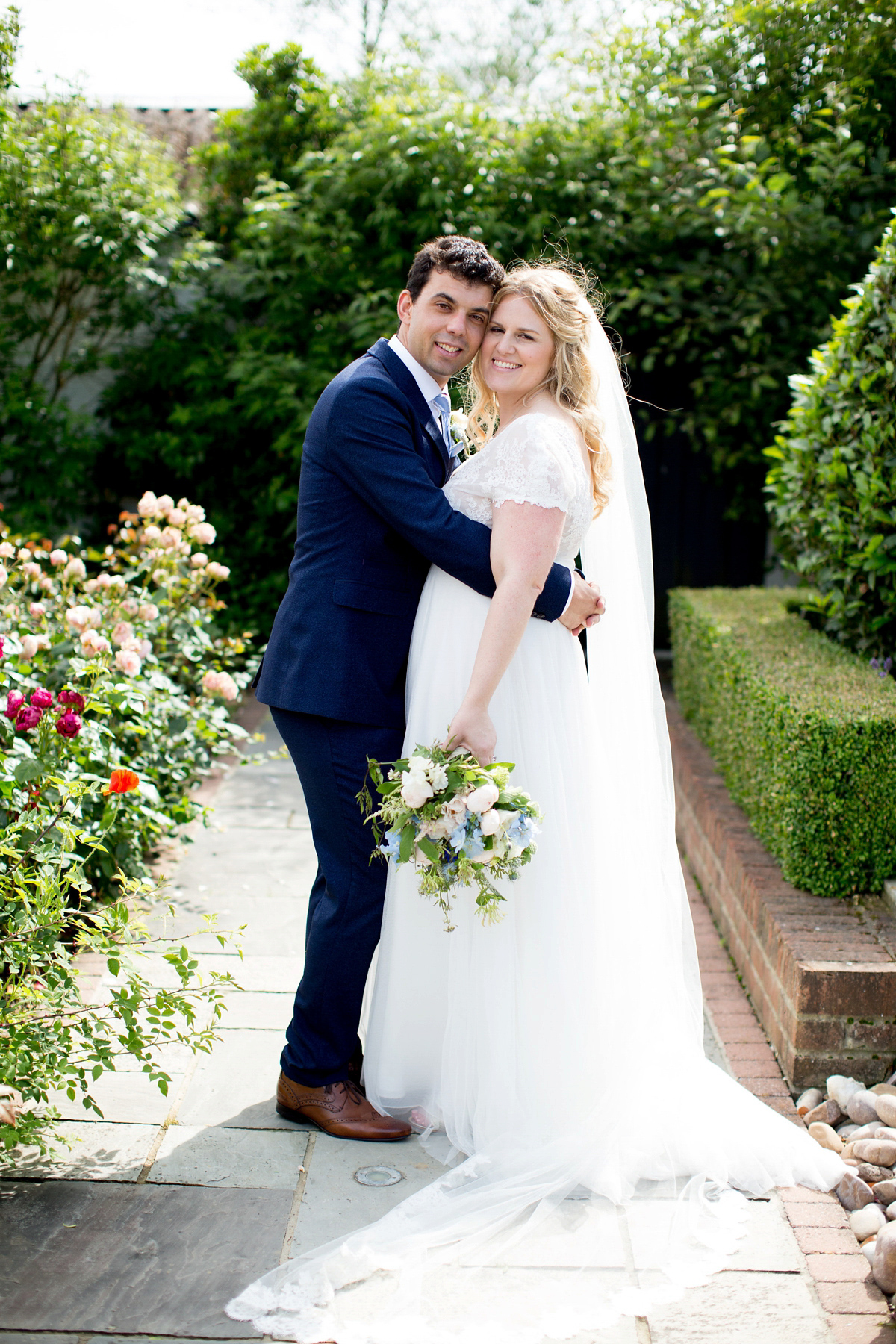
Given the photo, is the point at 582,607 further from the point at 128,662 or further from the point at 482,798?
the point at 128,662

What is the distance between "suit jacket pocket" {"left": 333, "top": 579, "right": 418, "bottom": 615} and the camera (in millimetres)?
2473

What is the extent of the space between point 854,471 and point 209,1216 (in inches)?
125

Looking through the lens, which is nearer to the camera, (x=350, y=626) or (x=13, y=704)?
(x=350, y=626)

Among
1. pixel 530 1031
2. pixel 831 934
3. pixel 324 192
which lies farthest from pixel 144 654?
pixel 324 192

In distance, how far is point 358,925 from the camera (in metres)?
2.54

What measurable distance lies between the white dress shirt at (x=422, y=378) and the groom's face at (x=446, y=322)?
0.02 meters

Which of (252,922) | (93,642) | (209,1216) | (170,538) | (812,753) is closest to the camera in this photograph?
(209,1216)

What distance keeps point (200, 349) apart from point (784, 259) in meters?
3.88

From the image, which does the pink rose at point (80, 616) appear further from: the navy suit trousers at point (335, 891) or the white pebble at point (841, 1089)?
the white pebble at point (841, 1089)

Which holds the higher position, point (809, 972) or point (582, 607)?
point (582, 607)

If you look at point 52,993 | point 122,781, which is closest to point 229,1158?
point 52,993

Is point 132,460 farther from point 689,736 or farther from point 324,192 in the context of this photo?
point 689,736

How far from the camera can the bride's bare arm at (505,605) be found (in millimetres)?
2361

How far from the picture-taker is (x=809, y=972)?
2.78 metres
